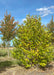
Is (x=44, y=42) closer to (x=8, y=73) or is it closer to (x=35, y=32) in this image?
(x=35, y=32)

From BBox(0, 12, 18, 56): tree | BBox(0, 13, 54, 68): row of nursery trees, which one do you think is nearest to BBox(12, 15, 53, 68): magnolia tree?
BBox(0, 13, 54, 68): row of nursery trees

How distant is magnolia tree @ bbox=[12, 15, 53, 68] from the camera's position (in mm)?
5645

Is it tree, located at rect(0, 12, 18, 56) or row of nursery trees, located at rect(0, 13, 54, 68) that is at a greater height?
tree, located at rect(0, 12, 18, 56)

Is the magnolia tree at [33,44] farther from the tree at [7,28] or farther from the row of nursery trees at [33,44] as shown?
the tree at [7,28]

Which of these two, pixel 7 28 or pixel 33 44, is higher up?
pixel 7 28

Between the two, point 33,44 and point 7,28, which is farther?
point 7,28

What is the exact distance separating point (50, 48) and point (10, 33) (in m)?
6.70

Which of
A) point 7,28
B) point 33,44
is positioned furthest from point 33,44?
A: point 7,28

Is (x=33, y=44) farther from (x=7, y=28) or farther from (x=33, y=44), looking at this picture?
(x=7, y=28)

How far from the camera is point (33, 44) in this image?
5996 millimetres

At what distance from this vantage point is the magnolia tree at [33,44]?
5645mm

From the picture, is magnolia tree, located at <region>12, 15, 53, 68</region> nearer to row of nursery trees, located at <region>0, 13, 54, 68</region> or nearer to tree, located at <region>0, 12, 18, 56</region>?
row of nursery trees, located at <region>0, 13, 54, 68</region>

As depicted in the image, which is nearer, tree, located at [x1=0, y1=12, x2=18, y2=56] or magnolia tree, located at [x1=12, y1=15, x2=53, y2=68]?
magnolia tree, located at [x1=12, y1=15, x2=53, y2=68]

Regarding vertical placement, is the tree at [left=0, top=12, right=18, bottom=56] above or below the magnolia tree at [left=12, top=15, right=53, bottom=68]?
above
